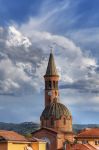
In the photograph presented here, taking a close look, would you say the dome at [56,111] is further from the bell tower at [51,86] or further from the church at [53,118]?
the bell tower at [51,86]

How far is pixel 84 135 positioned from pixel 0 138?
41.5 meters

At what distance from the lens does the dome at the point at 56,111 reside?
114438 millimetres

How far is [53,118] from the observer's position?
115 meters

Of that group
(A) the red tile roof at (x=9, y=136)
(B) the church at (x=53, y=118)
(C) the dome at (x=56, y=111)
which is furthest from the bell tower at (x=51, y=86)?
(A) the red tile roof at (x=9, y=136)

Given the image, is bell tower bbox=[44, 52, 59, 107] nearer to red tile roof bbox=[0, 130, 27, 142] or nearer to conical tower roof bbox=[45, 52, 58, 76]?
conical tower roof bbox=[45, 52, 58, 76]

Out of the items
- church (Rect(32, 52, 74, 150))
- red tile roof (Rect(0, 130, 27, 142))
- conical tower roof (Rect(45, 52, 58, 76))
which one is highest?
conical tower roof (Rect(45, 52, 58, 76))

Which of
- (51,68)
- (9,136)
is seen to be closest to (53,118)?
(51,68)

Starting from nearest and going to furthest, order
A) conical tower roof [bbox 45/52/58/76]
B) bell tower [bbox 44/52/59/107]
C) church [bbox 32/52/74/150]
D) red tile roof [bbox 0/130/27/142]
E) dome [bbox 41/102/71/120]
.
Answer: red tile roof [bbox 0/130/27/142], church [bbox 32/52/74/150], dome [bbox 41/102/71/120], bell tower [bbox 44/52/59/107], conical tower roof [bbox 45/52/58/76]

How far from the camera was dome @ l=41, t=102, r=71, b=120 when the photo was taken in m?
114

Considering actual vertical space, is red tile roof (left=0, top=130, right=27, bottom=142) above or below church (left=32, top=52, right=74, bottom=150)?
below

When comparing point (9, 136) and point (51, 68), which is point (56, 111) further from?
point (9, 136)

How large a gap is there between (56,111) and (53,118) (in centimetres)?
160

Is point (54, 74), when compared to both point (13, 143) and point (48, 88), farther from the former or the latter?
point (13, 143)

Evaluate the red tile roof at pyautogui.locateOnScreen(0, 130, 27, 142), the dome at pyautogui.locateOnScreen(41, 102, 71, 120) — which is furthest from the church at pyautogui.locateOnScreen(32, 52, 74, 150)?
the red tile roof at pyautogui.locateOnScreen(0, 130, 27, 142)
